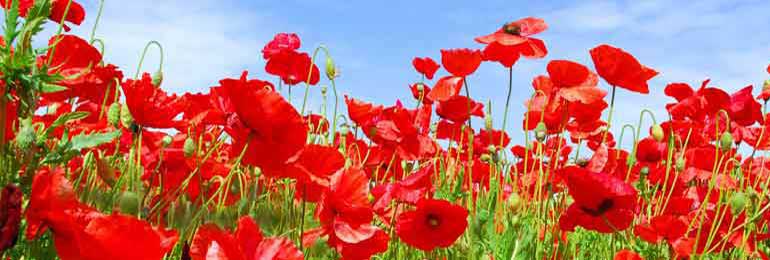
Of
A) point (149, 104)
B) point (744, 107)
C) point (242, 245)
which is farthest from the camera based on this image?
point (744, 107)

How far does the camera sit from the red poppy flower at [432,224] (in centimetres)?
181

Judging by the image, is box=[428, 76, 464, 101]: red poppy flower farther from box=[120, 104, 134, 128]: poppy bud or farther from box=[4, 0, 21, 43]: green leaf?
box=[4, 0, 21, 43]: green leaf

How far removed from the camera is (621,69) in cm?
197

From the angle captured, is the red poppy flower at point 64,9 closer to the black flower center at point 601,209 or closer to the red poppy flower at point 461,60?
the red poppy flower at point 461,60

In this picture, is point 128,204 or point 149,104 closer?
point 128,204

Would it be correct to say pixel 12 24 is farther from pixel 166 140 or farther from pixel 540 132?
pixel 540 132

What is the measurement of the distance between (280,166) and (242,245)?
33cm

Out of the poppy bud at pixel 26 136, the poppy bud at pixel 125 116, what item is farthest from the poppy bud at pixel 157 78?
the poppy bud at pixel 26 136

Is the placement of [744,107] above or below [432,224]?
above

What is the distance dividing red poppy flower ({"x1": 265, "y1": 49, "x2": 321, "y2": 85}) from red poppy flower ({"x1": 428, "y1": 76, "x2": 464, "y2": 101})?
326mm

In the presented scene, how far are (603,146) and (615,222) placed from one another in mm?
179

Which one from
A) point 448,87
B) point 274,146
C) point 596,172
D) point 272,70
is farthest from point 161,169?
point 596,172

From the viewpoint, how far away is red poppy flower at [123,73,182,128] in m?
1.64

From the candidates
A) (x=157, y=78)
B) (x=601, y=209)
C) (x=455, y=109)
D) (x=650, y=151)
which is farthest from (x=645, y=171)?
(x=157, y=78)
